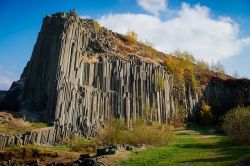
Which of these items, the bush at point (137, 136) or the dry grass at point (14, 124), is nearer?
the bush at point (137, 136)

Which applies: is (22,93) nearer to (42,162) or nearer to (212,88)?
(42,162)

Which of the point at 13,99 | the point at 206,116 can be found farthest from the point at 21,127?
the point at 206,116

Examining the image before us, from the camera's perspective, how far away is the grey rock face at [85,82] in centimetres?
5512

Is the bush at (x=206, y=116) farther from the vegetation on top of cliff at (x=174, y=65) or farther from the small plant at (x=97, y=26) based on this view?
the small plant at (x=97, y=26)

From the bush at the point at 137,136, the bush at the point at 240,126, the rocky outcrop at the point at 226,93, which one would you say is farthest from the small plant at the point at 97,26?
the bush at the point at 240,126

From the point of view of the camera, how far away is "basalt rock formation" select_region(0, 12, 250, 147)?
54.9 m

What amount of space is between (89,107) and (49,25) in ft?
52.9

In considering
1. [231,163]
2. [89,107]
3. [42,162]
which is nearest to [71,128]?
Answer: [89,107]

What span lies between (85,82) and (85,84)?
36 centimetres

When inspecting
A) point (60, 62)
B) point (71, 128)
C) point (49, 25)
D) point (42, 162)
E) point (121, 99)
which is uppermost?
point (49, 25)

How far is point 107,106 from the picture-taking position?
6025cm

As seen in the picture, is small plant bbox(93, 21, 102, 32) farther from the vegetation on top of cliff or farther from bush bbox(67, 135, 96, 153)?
bush bbox(67, 135, 96, 153)

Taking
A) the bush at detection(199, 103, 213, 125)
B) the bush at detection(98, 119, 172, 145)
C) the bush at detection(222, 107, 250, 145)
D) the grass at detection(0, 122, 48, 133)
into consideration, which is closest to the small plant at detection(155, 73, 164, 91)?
the bush at detection(199, 103, 213, 125)

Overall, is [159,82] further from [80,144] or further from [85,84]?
[80,144]
